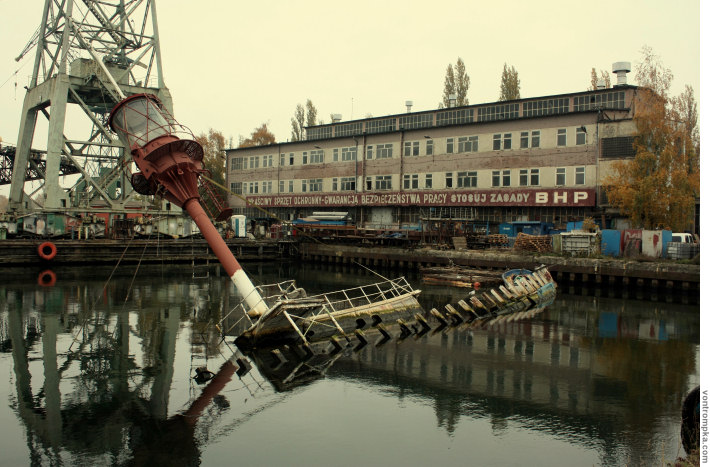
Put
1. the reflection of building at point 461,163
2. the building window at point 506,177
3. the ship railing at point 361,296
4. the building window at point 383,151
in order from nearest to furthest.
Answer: the ship railing at point 361,296 → the reflection of building at point 461,163 → the building window at point 506,177 → the building window at point 383,151

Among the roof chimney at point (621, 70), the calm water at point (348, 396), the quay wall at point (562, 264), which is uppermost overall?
the roof chimney at point (621, 70)

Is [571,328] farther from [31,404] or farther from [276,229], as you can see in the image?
→ [276,229]

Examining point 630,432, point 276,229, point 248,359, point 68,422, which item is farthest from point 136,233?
point 630,432

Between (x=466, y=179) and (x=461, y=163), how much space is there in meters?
1.70

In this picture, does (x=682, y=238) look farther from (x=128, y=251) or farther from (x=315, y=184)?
(x=128, y=251)

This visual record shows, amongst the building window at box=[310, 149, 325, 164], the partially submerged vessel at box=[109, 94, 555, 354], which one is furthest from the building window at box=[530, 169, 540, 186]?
the partially submerged vessel at box=[109, 94, 555, 354]

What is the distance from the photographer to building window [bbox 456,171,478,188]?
53438 millimetres

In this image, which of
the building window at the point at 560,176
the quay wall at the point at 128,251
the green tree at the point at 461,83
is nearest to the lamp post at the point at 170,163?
the quay wall at the point at 128,251

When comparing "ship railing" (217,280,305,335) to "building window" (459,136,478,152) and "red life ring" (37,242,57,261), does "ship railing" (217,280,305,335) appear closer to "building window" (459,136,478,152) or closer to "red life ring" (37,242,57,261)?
"red life ring" (37,242,57,261)

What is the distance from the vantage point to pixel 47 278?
39.9 meters

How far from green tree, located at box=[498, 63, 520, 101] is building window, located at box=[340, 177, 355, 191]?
21736mm

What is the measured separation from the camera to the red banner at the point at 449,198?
156 feet

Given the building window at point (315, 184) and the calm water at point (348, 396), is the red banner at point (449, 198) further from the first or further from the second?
→ the calm water at point (348, 396)

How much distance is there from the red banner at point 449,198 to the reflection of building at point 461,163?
0.09 m
